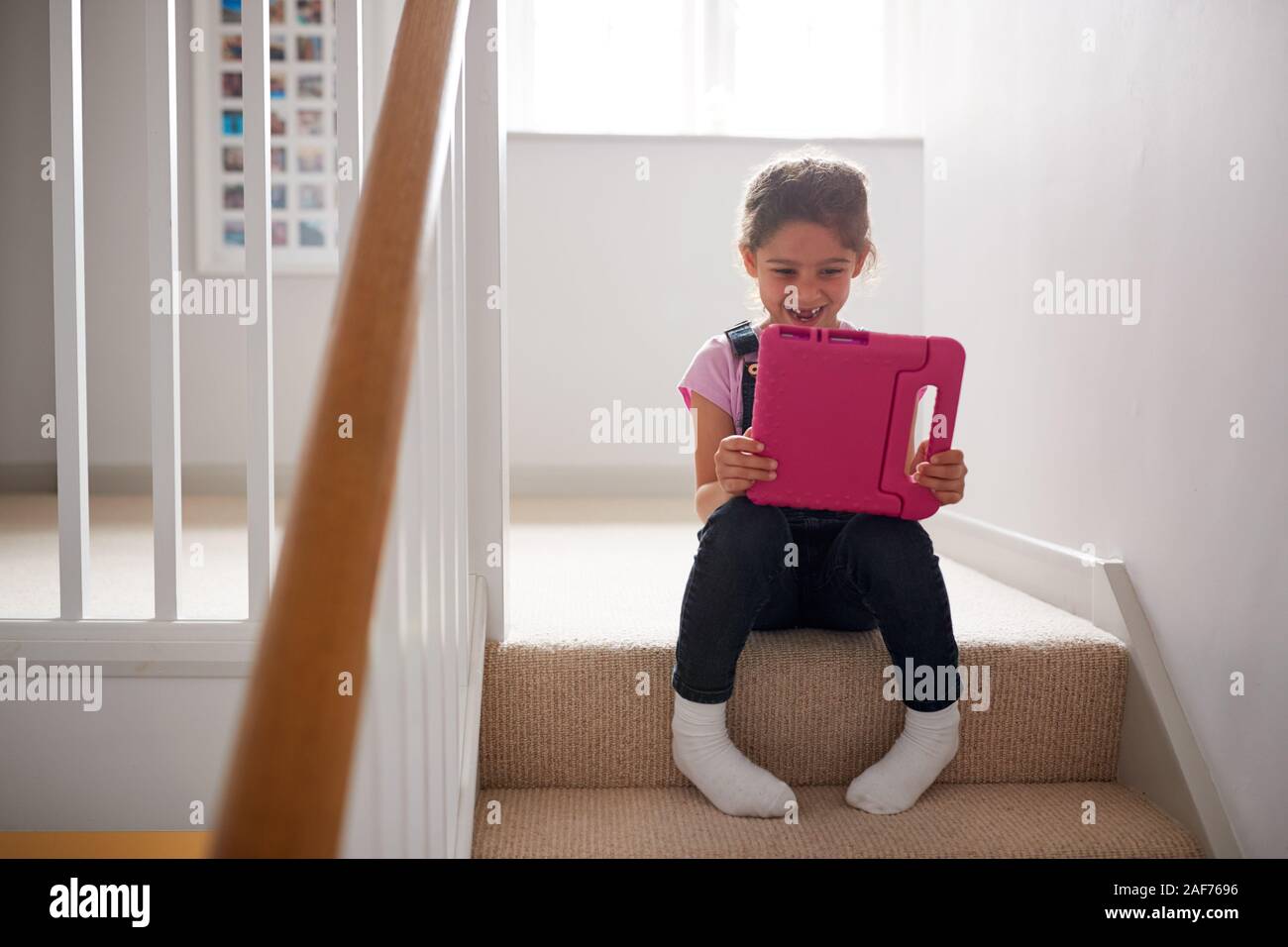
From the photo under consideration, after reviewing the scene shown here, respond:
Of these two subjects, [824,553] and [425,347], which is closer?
[425,347]

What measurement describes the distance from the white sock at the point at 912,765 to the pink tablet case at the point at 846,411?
23 cm

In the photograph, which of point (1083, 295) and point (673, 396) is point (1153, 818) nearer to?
point (1083, 295)

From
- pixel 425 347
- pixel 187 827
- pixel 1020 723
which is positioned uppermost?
pixel 425 347

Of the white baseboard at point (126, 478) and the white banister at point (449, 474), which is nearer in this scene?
the white banister at point (449, 474)

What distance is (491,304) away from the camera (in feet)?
3.91

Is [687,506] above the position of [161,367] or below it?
below

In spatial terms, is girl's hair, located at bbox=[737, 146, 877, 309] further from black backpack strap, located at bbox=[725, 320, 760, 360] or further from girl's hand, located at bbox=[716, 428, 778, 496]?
girl's hand, located at bbox=[716, 428, 778, 496]

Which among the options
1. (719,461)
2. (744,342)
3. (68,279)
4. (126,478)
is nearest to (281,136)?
(126,478)

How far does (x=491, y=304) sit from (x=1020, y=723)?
31.7 inches

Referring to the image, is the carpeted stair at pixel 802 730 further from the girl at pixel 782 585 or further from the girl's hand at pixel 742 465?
the girl's hand at pixel 742 465

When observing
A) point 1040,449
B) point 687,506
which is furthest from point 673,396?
point 1040,449

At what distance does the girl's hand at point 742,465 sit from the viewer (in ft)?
3.60

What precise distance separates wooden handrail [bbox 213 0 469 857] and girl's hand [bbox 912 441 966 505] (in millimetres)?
657

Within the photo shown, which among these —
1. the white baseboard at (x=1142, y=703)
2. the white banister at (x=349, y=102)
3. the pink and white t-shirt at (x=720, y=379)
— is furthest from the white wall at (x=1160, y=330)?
the white banister at (x=349, y=102)
